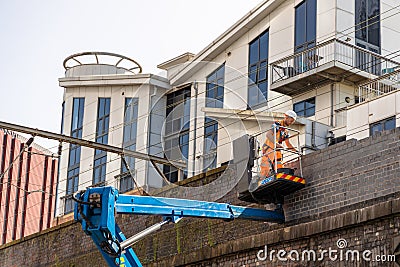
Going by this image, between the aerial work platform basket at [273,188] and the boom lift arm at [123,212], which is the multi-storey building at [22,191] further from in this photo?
the boom lift arm at [123,212]

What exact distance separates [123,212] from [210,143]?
7.69ft

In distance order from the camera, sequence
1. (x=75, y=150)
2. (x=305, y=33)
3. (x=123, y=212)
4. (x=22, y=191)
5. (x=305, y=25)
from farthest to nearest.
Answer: (x=22, y=191), (x=75, y=150), (x=305, y=25), (x=305, y=33), (x=123, y=212)

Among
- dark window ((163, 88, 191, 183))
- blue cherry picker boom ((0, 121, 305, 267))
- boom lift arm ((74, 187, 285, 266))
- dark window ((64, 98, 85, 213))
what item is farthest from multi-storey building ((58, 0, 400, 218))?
boom lift arm ((74, 187, 285, 266))

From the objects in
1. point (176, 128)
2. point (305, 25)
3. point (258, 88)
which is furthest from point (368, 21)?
point (176, 128)

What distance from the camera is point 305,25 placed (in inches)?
1294

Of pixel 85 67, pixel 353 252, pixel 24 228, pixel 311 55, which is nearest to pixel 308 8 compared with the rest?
pixel 311 55

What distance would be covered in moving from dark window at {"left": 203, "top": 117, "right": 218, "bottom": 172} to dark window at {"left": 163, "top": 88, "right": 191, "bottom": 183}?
564 millimetres

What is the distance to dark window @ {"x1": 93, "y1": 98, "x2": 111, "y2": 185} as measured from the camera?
133 feet

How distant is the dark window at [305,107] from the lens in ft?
104

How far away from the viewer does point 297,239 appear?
18094 mm

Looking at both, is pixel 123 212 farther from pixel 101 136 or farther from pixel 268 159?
pixel 101 136

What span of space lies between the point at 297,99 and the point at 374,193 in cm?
1546

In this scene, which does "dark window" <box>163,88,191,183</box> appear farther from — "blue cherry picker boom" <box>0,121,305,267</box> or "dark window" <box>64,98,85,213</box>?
"dark window" <box>64,98,85,213</box>

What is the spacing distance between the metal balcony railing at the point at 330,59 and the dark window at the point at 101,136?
11030mm
